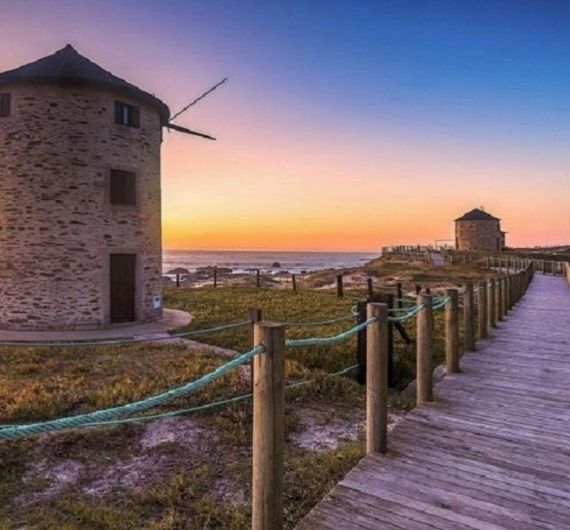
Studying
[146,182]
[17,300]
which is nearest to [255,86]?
[146,182]

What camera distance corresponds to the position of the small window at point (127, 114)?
15.6 m

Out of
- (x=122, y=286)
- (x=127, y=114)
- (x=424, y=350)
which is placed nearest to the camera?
(x=424, y=350)

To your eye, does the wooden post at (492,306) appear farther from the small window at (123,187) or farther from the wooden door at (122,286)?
the small window at (123,187)

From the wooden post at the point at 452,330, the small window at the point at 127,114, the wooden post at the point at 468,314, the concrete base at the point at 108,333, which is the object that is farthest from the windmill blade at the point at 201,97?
the wooden post at the point at 452,330

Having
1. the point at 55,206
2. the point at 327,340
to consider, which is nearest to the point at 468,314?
the point at 327,340

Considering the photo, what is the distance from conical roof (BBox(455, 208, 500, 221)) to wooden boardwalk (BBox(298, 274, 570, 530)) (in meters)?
62.9

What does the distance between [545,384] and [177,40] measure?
1840 centimetres

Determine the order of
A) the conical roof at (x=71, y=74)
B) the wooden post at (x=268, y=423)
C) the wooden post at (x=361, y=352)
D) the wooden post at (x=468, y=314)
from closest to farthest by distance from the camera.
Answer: the wooden post at (x=268, y=423), the wooden post at (x=468, y=314), the wooden post at (x=361, y=352), the conical roof at (x=71, y=74)

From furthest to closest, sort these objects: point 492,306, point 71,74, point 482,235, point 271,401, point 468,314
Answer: point 482,235
point 71,74
point 492,306
point 468,314
point 271,401

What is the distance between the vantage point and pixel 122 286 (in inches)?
634

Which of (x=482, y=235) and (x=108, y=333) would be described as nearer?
(x=108, y=333)

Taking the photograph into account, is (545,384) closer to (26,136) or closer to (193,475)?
(193,475)

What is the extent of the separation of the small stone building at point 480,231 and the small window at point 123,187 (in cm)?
5829

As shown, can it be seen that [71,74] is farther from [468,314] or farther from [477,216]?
[477,216]
